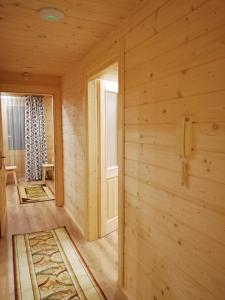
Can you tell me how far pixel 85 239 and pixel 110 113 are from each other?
1654 mm

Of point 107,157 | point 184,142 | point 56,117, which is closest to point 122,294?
point 184,142

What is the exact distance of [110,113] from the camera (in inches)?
123

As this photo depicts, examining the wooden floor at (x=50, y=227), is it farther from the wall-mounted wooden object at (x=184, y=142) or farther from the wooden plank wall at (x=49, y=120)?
the wooden plank wall at (x=49, y=120)

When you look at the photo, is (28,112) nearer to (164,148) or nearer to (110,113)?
(110,113)

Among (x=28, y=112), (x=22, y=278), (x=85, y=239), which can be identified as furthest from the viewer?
(x=28, y=112)

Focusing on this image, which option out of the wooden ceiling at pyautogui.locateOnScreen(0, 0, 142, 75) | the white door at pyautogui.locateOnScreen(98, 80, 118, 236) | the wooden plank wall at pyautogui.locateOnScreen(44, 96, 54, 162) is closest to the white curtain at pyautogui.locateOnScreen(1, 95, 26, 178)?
the wooden plank wall at pyautogui.locateOnScreen(44, 96, 54, 162)

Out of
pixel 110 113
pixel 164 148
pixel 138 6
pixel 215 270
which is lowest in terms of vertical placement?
pixel 215 270

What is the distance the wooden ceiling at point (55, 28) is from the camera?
164 cm

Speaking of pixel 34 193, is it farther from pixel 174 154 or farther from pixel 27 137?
pixel 174 154

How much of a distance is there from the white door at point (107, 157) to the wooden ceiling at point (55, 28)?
61 centimetres

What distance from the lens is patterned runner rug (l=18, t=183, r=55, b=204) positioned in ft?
15.1

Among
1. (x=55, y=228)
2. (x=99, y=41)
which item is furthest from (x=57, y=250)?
(x=99, y=41)

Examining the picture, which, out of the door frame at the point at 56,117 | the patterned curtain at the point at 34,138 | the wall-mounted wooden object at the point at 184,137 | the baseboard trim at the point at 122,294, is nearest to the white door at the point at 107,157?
the baseboard trim at the point at 122,294

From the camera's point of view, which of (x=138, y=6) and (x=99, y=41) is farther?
(x=99, y=41)
